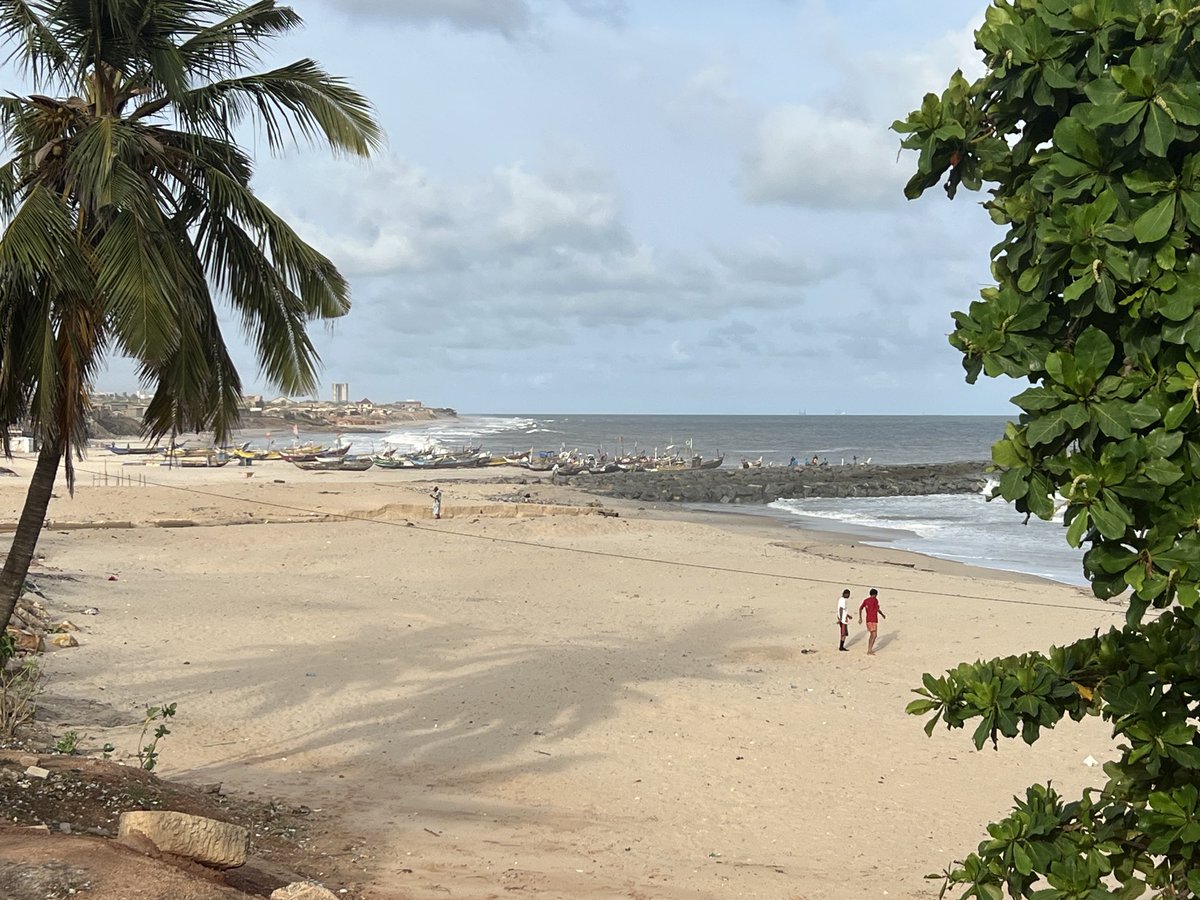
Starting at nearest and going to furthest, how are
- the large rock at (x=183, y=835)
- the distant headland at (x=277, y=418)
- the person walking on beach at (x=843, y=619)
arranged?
the large rock at (x=183, y=835)
the person walking on beach at (x=843, y=619)
the distant headland at (x=277, y=418)

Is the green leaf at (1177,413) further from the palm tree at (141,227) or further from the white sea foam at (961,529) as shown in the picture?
the white sea foam at (961,529)

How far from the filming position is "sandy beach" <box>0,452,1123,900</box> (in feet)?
25.1

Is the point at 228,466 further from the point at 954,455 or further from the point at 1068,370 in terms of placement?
the point at 954,455

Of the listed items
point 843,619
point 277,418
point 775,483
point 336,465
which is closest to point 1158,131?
point 843,619

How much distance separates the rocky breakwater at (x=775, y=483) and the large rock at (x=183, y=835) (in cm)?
3863

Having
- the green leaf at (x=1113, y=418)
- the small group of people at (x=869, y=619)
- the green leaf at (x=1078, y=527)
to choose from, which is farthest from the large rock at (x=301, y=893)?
the small group of people at (x=869, y=619)

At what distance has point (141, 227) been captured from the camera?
610 cm

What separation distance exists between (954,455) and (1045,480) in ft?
292

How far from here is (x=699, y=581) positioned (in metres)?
20.8

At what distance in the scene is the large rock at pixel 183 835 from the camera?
202 inches

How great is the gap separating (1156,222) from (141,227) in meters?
5.44

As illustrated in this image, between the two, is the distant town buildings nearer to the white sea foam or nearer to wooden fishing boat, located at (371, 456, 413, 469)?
wooden fishing boat, located at (371, 456, 413, 469)

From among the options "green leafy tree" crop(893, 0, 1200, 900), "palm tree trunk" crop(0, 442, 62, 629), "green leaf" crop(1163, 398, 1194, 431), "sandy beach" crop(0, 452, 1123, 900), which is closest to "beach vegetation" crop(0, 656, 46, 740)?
"sandy beach" crop(0, 452, 1123, 900)

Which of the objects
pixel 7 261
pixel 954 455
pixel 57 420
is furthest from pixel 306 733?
pixel 954 455
